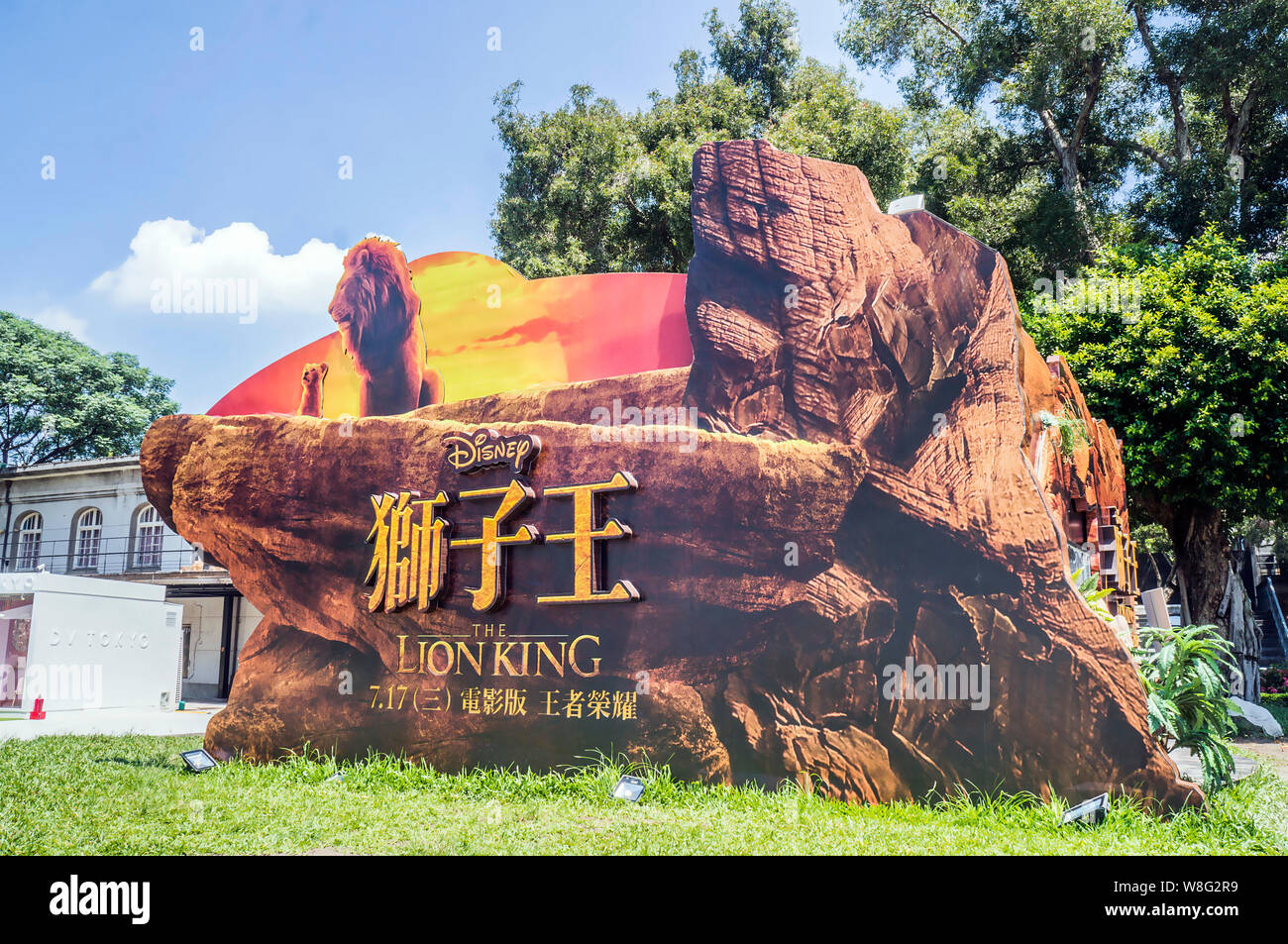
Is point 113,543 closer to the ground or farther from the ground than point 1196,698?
farther from the ground

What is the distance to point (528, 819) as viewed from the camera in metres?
5.75

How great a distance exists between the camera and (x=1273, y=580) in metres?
28.3

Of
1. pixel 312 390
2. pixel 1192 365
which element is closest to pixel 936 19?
pixel 1192 365

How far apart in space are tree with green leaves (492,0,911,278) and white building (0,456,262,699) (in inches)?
414

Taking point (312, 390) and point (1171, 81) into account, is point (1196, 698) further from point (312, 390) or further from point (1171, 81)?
point (1171, 81)

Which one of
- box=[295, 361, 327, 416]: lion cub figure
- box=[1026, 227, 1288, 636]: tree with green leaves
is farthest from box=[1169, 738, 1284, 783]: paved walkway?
box=[295, 361, 327, 416]: lion cub figure

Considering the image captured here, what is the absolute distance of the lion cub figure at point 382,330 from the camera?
8.29 m

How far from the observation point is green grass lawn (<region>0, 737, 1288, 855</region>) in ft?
15.9

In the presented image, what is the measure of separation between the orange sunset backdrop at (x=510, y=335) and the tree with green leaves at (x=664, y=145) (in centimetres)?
848

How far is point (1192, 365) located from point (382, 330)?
10.9 m

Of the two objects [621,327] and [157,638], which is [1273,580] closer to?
[621,327]

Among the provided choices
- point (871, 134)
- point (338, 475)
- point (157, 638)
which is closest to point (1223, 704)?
point (338, 475)

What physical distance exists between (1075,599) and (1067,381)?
4378 mm

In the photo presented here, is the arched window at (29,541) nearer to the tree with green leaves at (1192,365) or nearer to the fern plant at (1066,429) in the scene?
the tree with green leaves at (1192,365)
